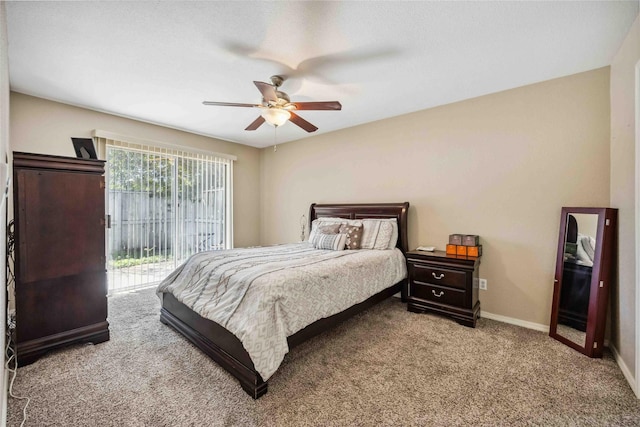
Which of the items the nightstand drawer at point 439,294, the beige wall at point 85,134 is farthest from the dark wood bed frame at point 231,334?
the beige wall at point 85,134

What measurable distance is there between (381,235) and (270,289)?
200cm

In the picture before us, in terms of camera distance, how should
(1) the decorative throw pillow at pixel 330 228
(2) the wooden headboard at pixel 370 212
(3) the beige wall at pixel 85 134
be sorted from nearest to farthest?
(3) the beige wall at pixel 85 134 < (2) the wooden headboard at pixel 370 212 < (1) the decorative throw pillow at pixel 330 228

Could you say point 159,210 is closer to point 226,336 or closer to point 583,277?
point 226,336

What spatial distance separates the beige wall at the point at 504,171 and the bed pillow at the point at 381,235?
0.31 m

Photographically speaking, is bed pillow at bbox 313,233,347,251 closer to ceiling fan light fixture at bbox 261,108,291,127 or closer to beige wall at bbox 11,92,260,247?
ceiling fan light fixture at bbox 261,108,291,127

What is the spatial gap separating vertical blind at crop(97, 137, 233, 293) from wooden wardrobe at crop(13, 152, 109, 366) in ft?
4.97

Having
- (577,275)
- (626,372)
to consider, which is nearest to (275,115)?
(577,275)

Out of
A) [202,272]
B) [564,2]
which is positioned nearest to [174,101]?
[202,272]

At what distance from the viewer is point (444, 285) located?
3.01 m

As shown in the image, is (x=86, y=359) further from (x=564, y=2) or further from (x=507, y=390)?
(x=564, y=2)

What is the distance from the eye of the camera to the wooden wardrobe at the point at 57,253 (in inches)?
85.2

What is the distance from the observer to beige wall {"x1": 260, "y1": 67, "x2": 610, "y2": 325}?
8.50 ft

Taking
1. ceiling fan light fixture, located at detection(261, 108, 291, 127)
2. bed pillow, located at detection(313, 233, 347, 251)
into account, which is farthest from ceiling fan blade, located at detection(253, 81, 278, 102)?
bed pillow, located at detection(313, 233, 347, 251)

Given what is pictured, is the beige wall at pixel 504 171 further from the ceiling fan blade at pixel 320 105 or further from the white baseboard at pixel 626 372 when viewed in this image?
the ceiling fan blade at pixel 320 105
